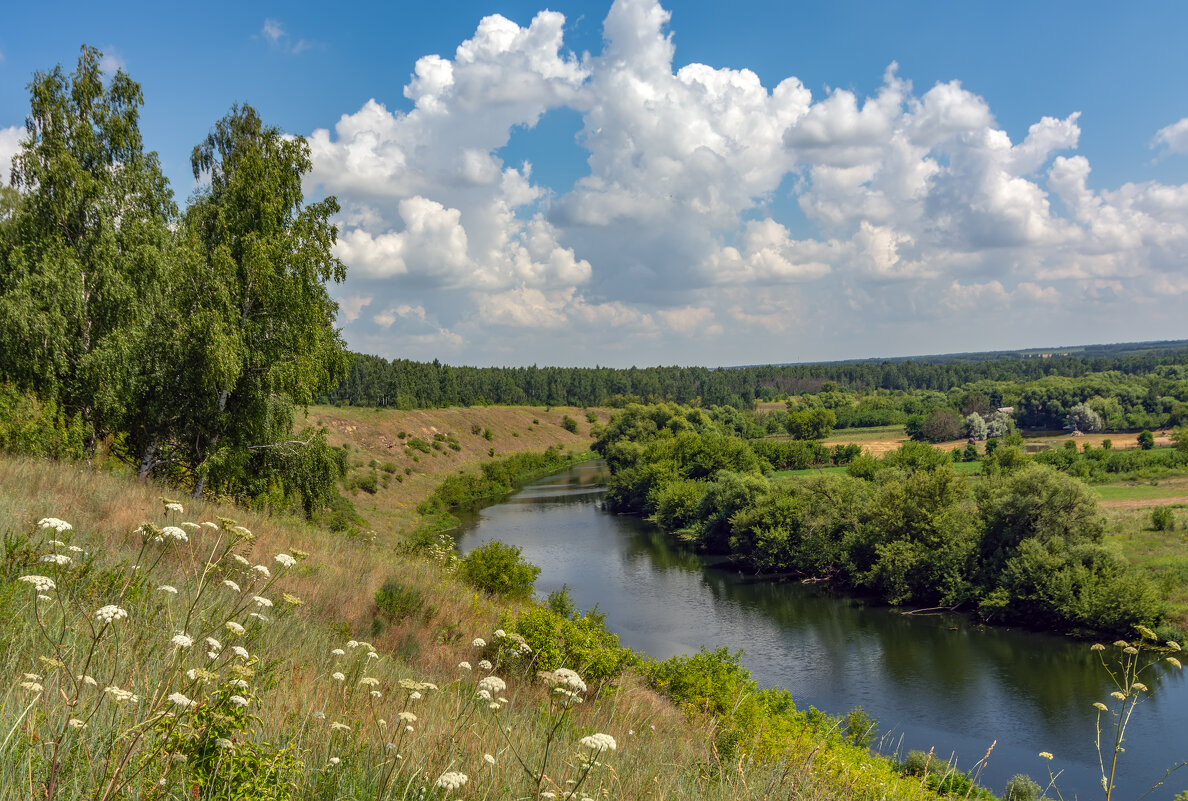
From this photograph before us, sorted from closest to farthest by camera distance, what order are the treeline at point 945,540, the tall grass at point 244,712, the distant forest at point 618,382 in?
the tall grass at point 244,712, the treeline at point 945,540, the distant forest at point 618,382

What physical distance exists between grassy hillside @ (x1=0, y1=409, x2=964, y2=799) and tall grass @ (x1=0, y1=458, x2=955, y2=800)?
2 centimetres

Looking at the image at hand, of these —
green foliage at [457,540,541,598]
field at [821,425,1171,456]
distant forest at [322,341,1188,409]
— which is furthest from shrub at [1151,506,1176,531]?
distant forest at [322,341,1188,409]

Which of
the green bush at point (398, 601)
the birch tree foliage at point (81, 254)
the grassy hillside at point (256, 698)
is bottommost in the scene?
the green bush at point (398, 601)

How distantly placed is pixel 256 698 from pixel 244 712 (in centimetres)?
43

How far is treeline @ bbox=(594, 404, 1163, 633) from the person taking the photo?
3067 cm

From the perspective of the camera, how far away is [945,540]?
35.5m

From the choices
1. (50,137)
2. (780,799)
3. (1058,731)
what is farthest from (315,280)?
(1058,731)

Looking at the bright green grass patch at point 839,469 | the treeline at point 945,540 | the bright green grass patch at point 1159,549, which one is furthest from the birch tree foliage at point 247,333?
the bright green grass patch at point 839,469

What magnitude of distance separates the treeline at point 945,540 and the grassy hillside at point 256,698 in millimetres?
28784

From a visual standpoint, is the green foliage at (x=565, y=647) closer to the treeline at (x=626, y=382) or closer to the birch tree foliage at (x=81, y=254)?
the birch tree foliage at (x=81, y=254)

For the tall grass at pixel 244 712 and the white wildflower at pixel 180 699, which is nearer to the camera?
the white wildflower at pixel 180 699

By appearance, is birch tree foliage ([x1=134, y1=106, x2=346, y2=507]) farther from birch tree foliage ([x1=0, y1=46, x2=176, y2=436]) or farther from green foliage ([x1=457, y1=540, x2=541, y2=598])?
green foliage ([x1=457, y1=540, x2=541, y2=598])

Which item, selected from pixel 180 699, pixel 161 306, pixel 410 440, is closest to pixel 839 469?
pixel 410 440

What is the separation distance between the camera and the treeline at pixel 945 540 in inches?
1208
